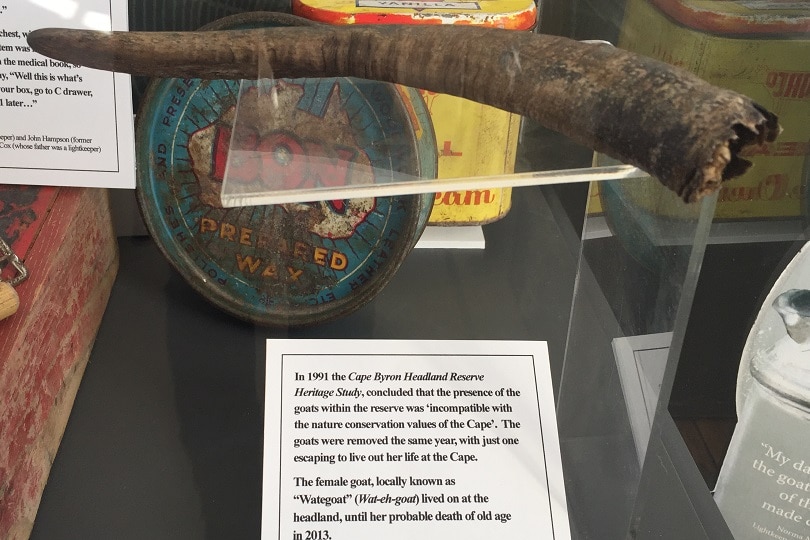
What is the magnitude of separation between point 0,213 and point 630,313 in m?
0.86

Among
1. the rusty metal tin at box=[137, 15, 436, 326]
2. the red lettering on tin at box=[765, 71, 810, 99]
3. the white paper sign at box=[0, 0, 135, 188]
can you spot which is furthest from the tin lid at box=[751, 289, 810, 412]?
the white paper sign at box=[0, 0, 135, 188]

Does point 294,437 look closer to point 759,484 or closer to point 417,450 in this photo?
point 417,450

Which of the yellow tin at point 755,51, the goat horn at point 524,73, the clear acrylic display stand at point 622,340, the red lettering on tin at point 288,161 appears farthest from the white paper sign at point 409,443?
the yellow tin at point 755,51

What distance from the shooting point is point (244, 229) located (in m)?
1.18

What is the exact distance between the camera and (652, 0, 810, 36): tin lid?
100cm

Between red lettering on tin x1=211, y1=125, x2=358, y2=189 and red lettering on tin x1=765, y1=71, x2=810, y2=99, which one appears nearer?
red lettering on tin x1=211, y1=125, x2=358, y2=189

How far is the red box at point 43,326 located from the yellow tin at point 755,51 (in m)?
0.83

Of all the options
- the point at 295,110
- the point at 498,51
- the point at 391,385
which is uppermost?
the point at 498,51

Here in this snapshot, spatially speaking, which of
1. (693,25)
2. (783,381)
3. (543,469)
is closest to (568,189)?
(693,25)

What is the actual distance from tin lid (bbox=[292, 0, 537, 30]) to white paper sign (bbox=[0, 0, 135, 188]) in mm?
281

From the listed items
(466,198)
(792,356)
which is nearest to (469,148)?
(466,198)

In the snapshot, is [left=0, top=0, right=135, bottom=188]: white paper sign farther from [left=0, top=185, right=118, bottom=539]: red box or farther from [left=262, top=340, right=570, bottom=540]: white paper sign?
[left=262, top=340, right=570, bottom=540]: white paper sign

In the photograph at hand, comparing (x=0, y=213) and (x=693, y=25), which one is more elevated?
(x=693, y=25)

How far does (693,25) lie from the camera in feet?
3.32
